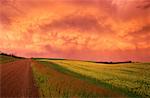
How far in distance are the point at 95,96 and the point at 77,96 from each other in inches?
56.4

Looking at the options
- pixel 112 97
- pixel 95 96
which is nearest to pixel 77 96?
pixel 95 96

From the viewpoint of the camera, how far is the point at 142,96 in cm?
2144

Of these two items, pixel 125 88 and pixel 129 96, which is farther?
pixel 125 88

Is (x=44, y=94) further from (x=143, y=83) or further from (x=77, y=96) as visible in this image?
(x=143, y=83)

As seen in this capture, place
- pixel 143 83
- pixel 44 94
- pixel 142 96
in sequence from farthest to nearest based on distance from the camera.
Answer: pixel 143 83, pixel 142 96, pixel 44 94

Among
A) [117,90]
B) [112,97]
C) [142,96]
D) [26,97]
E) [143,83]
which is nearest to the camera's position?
[26,97]

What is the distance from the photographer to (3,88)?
66.9ft

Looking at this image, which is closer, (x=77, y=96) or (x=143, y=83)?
(x=77, y=96)

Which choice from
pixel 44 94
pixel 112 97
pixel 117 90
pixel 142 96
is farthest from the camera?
pixel 117 90

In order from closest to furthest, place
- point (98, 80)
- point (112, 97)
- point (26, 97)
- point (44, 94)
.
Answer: point (26, 97) < point (44, 94) < point (112, 97) < point (98, 80)

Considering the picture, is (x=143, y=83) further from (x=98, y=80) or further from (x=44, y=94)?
(x=44, y=94)

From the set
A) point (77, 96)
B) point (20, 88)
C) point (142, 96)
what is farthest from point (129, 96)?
point (20, 88)

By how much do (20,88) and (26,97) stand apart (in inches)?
135

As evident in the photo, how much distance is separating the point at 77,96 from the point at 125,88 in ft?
22.7
